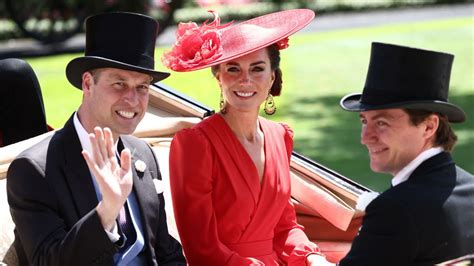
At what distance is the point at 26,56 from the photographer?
17.8 meters

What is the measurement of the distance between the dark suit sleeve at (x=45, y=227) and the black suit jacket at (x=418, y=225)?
839 millimetres

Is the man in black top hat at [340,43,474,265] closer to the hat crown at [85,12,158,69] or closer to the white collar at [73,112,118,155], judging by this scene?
the hat crown at [85,12,158,69]

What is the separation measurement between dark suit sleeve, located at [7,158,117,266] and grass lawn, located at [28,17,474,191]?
187 inches

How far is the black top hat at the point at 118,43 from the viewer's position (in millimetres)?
3346

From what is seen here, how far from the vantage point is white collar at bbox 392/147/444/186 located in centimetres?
284

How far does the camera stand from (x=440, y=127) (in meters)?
2.89

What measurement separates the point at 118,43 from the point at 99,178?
640 mm

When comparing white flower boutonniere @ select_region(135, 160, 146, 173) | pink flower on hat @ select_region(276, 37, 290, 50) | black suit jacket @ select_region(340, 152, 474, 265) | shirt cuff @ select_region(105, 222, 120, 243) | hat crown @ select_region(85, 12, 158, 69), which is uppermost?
hat crown @ select_region(85, 12, 158, 69)

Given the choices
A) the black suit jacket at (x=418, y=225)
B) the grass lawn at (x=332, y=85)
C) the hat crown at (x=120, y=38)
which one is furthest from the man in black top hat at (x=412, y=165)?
the grass lawn at (x=332, y=85)

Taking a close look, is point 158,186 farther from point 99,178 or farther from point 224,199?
point 99,178

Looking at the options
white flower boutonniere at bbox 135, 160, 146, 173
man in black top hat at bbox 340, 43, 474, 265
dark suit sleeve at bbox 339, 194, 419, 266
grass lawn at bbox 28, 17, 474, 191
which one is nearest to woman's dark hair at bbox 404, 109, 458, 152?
man in black top hat at bbox 340, 43, 474, 265

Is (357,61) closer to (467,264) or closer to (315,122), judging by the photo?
(315,122)

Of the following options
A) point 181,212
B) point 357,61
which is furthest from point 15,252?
point 357,61

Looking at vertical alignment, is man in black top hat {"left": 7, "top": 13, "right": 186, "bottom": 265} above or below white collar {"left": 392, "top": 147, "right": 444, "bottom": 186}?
below
